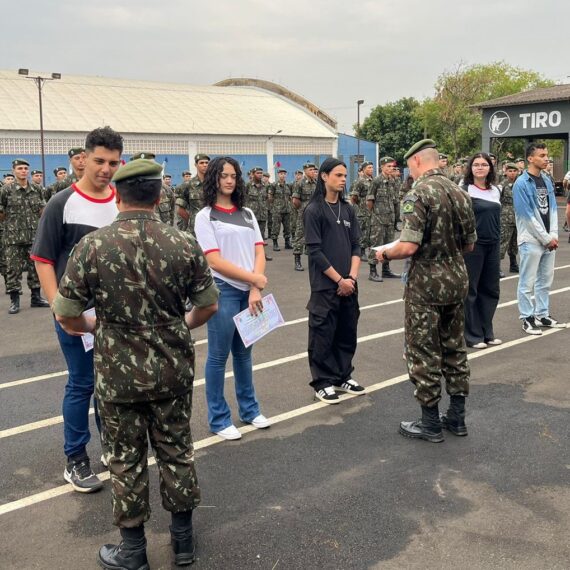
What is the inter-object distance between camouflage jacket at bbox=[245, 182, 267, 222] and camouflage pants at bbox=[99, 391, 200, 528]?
1266 centimetres

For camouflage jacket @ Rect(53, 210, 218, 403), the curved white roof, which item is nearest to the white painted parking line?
camouflage jacket @ Rect(53, 210, 218, 403)

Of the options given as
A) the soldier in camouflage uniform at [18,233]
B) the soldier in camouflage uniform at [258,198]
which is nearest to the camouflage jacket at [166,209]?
the soldier in camouflage uniform at [258,198]

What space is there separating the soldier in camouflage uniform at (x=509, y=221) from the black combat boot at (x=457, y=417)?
7.03 m

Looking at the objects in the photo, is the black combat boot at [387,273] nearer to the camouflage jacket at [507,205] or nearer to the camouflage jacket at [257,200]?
the camouflage jacket at [507,205]

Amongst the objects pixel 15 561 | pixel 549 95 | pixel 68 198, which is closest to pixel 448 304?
pixel 68 198

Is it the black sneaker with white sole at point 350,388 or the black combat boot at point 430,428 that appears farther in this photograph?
the black sneaker with white sole at point 350,388

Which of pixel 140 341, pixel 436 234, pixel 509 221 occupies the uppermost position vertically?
pixel 509 221

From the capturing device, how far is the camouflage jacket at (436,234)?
13.3ft

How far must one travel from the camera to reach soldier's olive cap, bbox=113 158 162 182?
2.63 m

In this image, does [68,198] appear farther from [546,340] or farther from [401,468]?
[546,340]

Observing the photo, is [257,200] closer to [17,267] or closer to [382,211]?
[382,211]

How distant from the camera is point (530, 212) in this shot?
6836 mm

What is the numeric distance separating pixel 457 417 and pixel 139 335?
2.50 meters

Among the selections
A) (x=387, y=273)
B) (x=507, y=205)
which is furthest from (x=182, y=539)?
(x=507, y=205)
